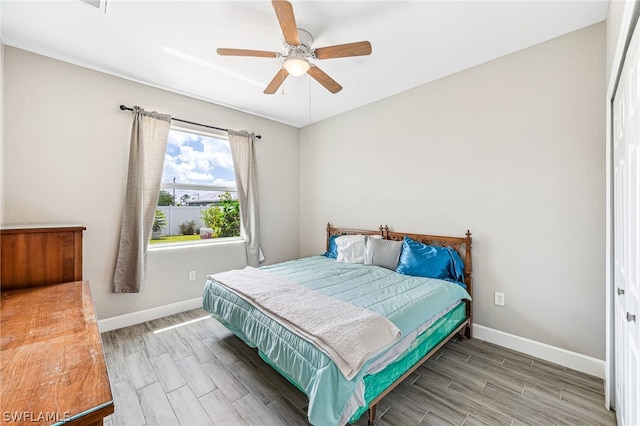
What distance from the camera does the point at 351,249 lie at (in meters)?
3.43

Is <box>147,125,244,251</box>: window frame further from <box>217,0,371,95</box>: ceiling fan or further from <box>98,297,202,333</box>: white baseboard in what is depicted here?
<box>217,0,371,95</box>: ceiling fan

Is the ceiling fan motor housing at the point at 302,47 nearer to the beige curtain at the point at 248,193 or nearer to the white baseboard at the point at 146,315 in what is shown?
the beige curtain at the point at 248,193

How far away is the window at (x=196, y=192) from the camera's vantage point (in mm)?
3359

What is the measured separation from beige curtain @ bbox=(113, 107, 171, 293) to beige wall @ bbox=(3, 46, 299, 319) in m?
0.11

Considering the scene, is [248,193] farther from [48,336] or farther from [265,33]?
[48,336]

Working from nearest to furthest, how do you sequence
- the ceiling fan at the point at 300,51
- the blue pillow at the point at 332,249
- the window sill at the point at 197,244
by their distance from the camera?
the ceiling fan at the point at 300,51 → the window sill at the point at 197,244 → the blue pillow at the point at 332,249

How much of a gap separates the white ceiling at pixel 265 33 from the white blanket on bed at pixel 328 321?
6.94ft

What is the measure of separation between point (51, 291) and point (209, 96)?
2584 millimetres

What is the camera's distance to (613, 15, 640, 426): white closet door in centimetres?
110

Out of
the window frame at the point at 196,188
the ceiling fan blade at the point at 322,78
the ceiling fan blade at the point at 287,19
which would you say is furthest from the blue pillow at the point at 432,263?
the window frame at the point at 196,188

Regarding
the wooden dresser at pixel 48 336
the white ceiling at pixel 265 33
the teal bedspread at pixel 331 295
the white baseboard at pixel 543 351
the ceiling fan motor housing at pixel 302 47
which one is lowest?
the white baseboard at pixel 543 351

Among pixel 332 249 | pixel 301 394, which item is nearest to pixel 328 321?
pixel 301 394

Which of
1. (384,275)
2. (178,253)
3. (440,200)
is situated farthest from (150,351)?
(440,200)

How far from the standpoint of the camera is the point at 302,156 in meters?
4.67
